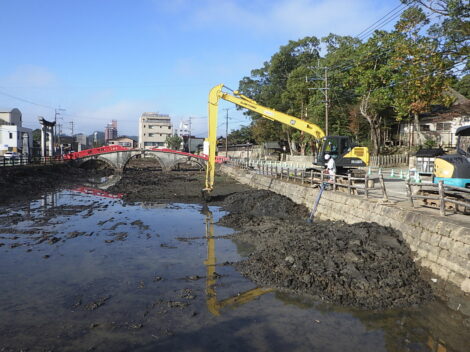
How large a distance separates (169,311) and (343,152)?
A: 13256 millimetres

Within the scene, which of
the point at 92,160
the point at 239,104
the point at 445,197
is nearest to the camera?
the point at 445,197

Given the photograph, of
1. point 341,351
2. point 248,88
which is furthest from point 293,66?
point 341,351

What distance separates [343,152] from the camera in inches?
699

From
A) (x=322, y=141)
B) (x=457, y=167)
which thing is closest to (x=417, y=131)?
(x=322, y=141)

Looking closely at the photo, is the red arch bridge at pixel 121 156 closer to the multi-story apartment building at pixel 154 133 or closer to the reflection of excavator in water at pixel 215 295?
the reflection of excavator in water at pixel 215 295

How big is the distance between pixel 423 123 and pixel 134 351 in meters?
41.3

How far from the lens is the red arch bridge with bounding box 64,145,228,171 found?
47.6m

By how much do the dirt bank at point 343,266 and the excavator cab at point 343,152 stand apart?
6280 mm

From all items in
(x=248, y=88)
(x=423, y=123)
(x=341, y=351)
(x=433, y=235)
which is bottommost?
(x=341, y=351)

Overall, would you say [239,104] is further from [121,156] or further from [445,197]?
[121,156]

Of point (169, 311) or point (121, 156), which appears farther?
point (121, 156)

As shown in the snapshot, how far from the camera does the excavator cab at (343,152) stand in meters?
17.4

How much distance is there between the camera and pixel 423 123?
39.2 m

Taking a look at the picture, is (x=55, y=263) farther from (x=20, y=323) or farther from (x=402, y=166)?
(x=402, y=166)
